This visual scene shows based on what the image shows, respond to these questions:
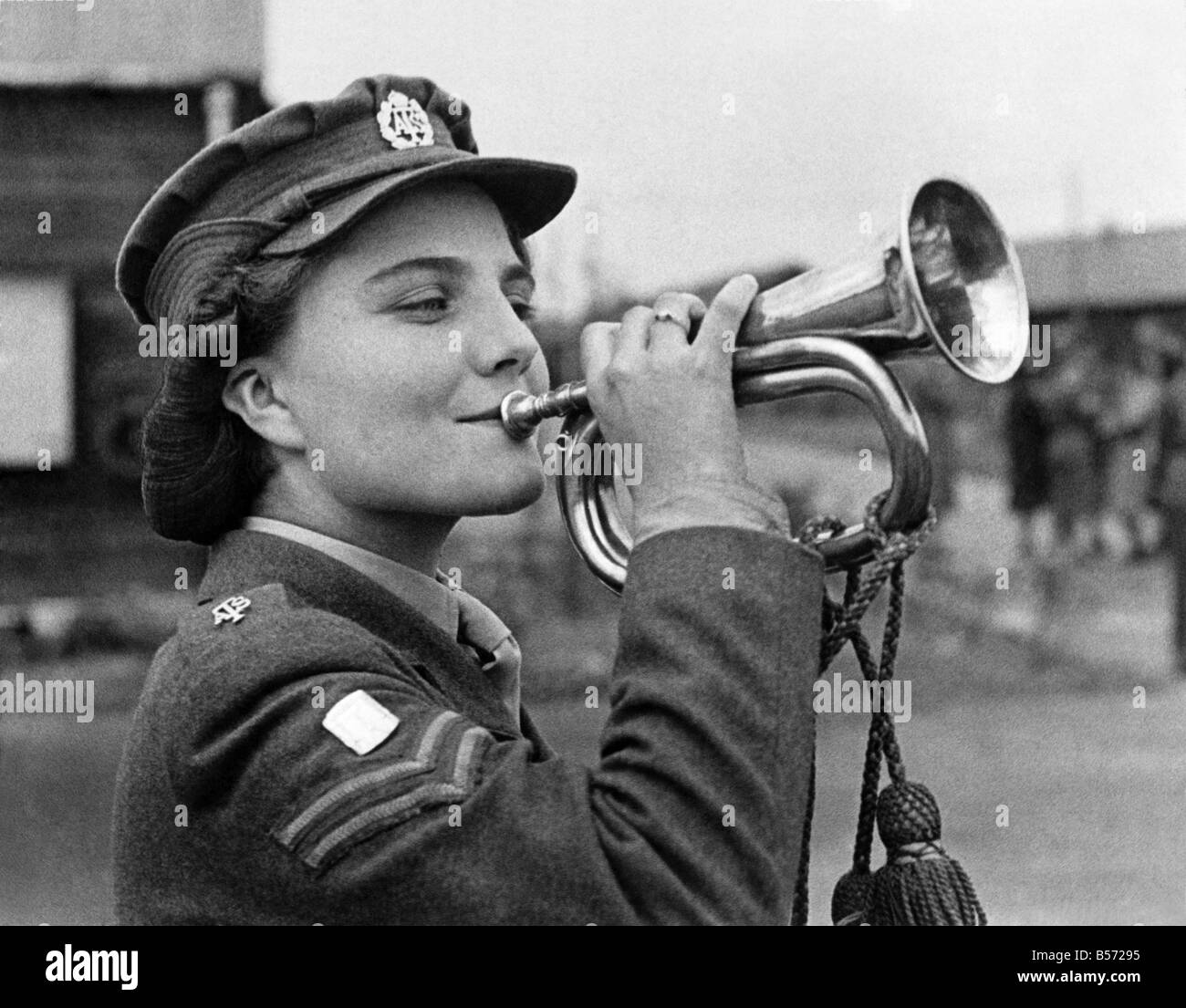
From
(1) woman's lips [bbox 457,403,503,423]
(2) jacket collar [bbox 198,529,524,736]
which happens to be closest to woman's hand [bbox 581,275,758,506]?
(1) woman's lips [bbox 457,403,503,423]

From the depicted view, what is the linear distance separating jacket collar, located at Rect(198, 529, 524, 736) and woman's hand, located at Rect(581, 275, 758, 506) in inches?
10.8

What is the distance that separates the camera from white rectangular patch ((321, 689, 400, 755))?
136cm

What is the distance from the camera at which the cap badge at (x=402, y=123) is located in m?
1.68

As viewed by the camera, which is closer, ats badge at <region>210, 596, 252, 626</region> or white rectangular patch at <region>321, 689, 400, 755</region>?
white rectangular patch at <region>321, 689, 400, 755</region>

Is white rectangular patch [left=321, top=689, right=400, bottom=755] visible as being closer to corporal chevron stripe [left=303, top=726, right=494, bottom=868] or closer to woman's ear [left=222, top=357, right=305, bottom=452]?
corporal chevron stripe [left=303, top=726, right=494, bottom=868]

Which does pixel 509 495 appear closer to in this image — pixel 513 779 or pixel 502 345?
pixel 502 345

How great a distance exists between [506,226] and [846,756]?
3.92 meters

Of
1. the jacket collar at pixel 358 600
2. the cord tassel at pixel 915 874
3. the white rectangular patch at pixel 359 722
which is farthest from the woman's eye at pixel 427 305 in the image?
the cord tassel at pixel 915 874

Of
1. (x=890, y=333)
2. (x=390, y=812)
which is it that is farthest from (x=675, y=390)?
(x=390, y=812)

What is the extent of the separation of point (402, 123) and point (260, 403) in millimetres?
312

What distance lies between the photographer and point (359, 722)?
1.37 meters

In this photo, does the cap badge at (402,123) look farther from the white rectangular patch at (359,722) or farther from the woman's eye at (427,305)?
the white rectangular patch at (359,722)
